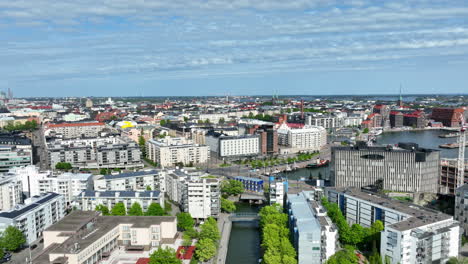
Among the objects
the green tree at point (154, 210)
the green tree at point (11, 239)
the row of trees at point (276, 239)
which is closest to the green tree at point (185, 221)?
the green tree at point (154, 210)

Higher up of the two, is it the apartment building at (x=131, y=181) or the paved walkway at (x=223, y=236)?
the apartment building at (x=131, y=181)

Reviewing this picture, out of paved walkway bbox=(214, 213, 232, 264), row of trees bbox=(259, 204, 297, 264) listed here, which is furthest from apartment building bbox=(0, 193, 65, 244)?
row of trees bbox=(259, 204, 297, 264)

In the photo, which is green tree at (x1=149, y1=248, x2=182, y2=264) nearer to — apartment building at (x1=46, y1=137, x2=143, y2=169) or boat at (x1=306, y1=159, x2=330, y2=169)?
apartment building at (x1=46, y1=137, x2=143, y2=169)

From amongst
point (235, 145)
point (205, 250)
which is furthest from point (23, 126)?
point (205, 250)

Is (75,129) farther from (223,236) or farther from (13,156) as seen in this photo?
(223,236)

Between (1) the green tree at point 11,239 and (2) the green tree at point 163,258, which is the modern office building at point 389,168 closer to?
(2) the green tree at point 163,258

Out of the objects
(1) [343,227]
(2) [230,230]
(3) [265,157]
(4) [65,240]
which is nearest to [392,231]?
(1) [343,227]

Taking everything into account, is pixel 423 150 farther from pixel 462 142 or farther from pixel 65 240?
pixel 65 240
